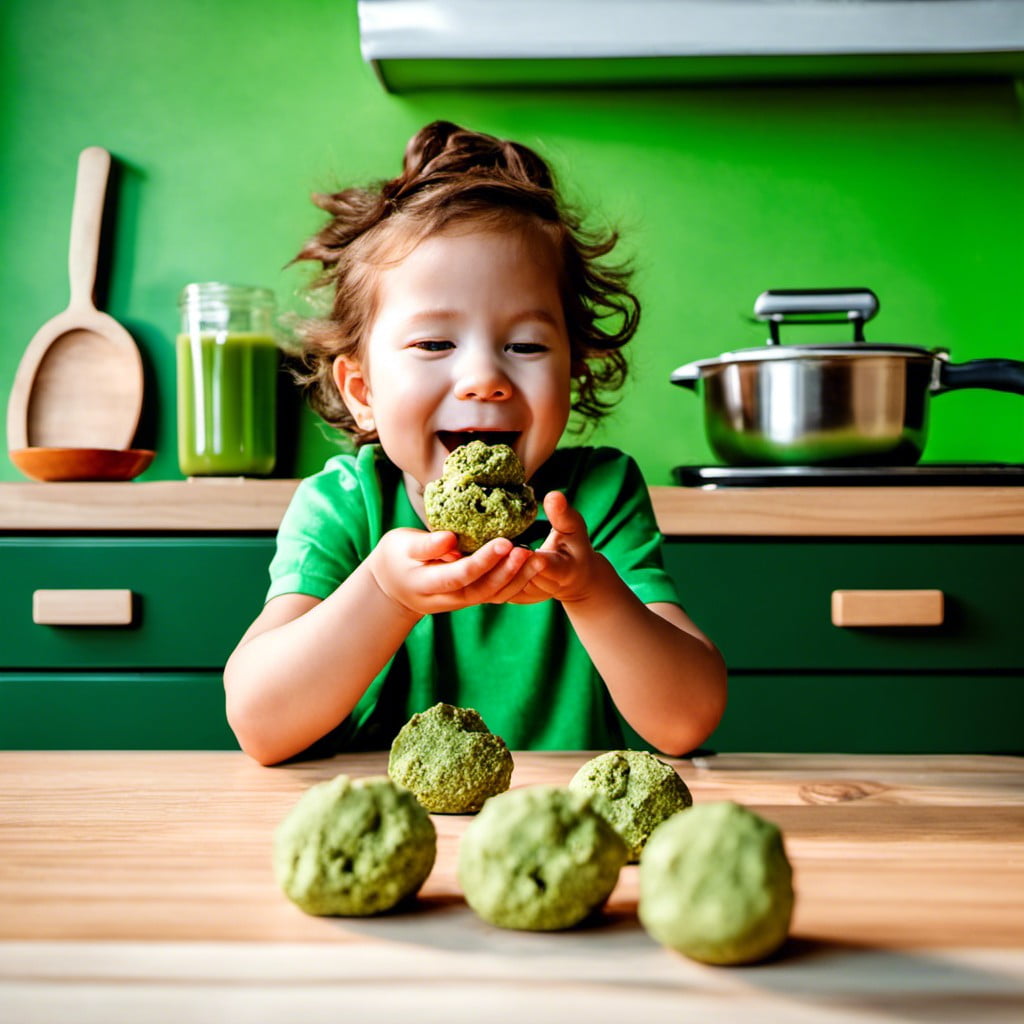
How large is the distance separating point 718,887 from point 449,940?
0.11 metres

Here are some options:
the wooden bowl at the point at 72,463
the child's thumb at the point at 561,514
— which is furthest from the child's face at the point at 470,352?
the wooden bowl at the point at 72,463

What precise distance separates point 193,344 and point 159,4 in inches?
32.7

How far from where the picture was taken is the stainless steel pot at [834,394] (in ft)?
5.78

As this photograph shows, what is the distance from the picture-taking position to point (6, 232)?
2404 mm

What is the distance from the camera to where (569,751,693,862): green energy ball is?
0.57 metres

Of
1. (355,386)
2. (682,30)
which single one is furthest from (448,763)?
(682,30)

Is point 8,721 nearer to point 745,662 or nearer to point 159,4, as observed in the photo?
point 745,662

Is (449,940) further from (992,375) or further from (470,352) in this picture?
(992,375)

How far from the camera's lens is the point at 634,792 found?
0.58 meters

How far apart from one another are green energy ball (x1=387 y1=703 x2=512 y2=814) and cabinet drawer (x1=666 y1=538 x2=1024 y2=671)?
106 cm

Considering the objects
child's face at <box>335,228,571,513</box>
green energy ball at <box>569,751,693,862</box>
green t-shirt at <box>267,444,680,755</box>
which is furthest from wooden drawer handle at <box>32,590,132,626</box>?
green energy ball at <box>569,751,693,862</box>

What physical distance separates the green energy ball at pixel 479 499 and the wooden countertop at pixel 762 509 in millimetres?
948

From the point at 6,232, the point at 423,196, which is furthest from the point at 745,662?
the point at 6,232

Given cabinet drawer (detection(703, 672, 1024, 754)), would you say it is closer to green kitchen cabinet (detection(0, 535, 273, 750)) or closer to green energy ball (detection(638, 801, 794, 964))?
green kitchen cabinet (detection(0, 535, 273, 750))
